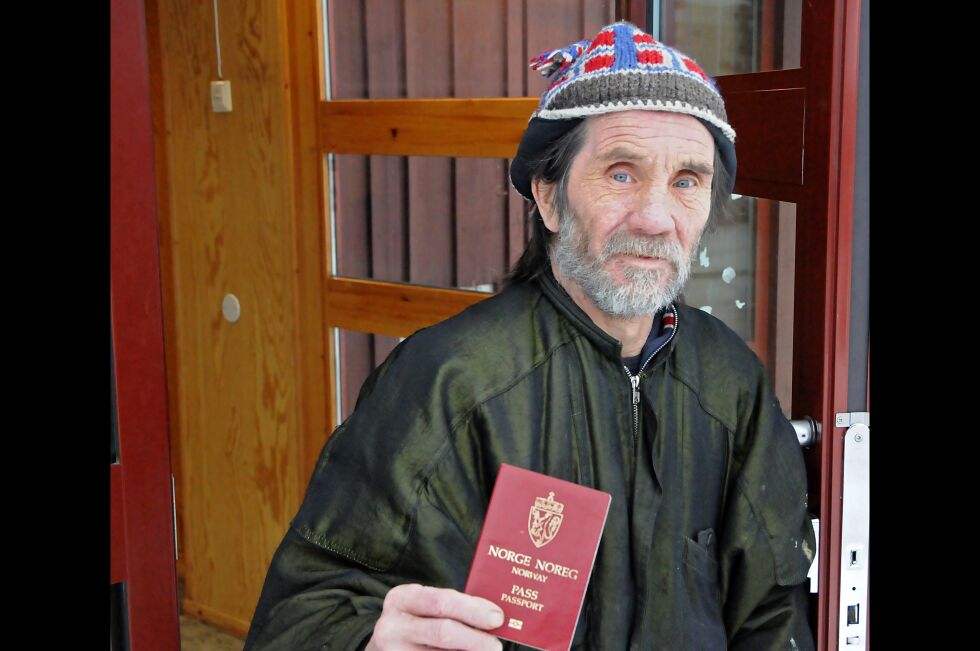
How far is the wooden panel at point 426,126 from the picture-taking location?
105 inches

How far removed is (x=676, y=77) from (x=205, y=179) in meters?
2.17

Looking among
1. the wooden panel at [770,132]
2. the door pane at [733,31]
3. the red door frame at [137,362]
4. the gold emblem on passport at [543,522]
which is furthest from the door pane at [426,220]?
the gold emblem on passport at [543,522]

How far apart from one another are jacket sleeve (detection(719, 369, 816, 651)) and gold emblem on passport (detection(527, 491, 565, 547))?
0.46 m

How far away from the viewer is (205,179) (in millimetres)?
3367

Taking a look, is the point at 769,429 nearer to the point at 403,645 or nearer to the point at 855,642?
the point at 855,642

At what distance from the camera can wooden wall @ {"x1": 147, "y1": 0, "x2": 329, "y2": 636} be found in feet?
10.4

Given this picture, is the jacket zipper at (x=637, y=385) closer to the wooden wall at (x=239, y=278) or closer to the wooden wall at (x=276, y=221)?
the wooden wall at (x=276, y=221)

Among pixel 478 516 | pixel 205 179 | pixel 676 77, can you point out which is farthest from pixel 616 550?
pixel 205 179

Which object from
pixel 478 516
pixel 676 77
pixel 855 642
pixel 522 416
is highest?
pixel 676 77

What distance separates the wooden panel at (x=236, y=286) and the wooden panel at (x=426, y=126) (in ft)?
0.40

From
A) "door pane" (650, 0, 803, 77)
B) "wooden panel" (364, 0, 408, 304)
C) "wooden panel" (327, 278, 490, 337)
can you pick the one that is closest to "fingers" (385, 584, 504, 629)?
"door pane" (650, 0, 803, 77)

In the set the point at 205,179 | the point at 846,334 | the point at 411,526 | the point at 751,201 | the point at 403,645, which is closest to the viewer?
the point at 403,645

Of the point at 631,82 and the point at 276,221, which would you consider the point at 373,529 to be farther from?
the point at 276,221

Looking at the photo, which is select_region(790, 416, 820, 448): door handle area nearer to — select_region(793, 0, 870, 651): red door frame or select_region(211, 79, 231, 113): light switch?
select_region(793, 0, 870, 651): red door frame
